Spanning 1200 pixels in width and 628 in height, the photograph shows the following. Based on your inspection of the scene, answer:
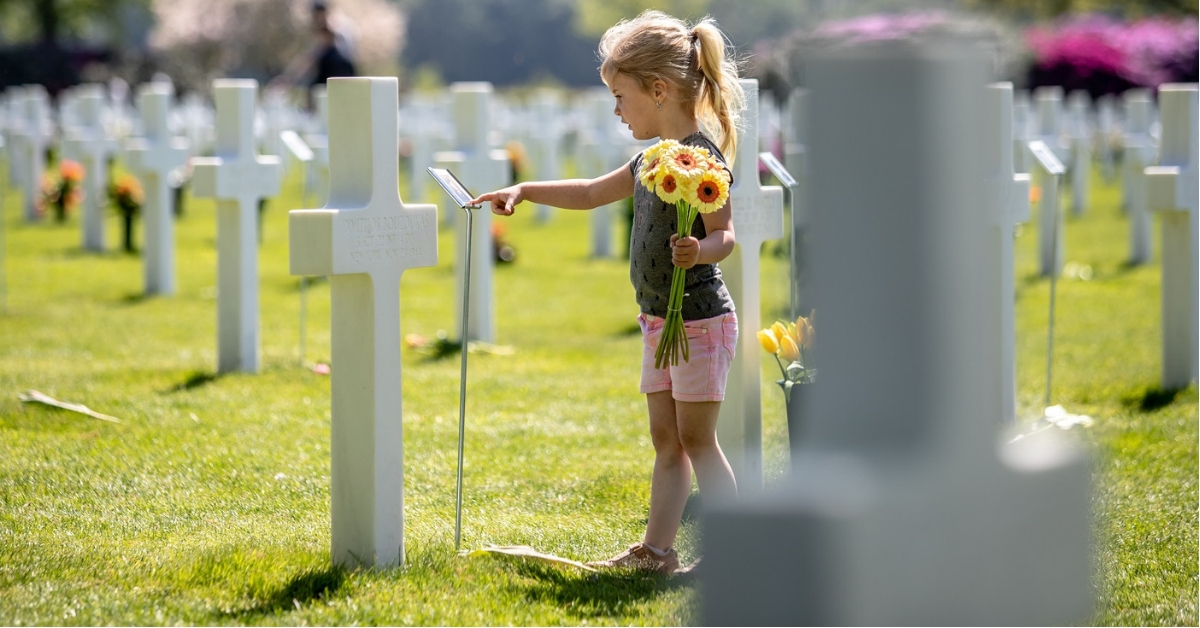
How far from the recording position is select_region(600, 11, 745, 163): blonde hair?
336 centimetres

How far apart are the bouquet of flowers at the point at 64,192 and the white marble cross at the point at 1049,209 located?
841 centimetres

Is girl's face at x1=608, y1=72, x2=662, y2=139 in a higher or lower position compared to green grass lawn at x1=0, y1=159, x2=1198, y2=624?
higher

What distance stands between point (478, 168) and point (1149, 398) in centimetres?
344

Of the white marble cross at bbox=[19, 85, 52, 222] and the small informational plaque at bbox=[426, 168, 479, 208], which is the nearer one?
the small informational plaque at bbox=[426, 168, 479, 208]

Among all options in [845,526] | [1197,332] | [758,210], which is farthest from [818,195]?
[1197,332]

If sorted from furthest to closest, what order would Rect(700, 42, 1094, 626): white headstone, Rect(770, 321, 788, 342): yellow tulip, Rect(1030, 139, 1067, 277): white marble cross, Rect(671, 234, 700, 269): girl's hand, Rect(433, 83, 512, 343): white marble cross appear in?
Rect(433, 83, 512, 343): white marble cross
Rect(1030, 139, 1067, 277): white marble cross
Rect(770, 321, 788, 342): yellow tulip
Rect(671, 234, 700, 269): girl's hand
Rect(700, 42, 1094, 626): white headstone

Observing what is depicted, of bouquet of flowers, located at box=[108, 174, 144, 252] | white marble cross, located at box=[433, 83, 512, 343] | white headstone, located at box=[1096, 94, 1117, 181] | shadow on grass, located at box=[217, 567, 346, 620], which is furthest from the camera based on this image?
white headstone, located at box=[1096, 94, 1117, 181]

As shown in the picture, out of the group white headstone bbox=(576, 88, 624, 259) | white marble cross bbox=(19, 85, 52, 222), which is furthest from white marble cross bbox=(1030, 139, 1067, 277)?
white marble cross bbox=(19, 85, 52, 222)

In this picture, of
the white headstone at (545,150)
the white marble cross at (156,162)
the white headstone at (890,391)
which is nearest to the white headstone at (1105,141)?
the white headstone at (545,150)

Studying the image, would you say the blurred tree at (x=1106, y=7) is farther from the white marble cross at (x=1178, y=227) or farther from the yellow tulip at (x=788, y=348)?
the yellow tulip at (x=788, y=348)

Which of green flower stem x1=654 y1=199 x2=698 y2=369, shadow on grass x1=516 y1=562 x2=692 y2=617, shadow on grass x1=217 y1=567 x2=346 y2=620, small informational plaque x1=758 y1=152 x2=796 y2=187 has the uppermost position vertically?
small informational plaque x1=758 y1=152 x2=796 y2=187

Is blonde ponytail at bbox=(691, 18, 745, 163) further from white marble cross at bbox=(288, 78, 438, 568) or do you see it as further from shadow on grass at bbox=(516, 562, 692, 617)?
shadow on grass at bbox=(516, 562, 692, 617)

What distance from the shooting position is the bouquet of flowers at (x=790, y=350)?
3.92 m

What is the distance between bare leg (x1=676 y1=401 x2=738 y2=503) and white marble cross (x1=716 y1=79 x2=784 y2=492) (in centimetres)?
66
